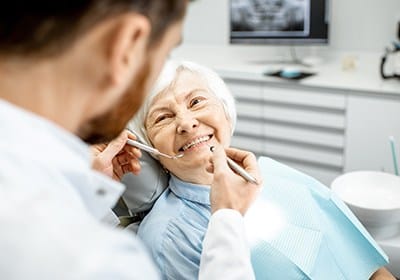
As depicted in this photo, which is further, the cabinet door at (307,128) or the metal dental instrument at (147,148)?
the cabinet door at (307,128)

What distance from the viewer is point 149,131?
1465 mm

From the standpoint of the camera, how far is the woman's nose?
1384 millimetres

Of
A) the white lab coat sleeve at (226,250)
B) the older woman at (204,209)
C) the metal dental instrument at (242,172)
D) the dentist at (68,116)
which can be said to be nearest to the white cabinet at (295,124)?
the older woman at (204,209)

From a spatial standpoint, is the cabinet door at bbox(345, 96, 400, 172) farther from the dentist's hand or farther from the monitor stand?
the dentist's hand

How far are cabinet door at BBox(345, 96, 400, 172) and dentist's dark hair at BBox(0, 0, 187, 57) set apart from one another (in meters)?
2.36

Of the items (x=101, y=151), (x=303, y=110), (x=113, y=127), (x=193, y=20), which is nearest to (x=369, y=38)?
(x=303, y=110)

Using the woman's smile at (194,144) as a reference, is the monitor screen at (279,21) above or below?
above

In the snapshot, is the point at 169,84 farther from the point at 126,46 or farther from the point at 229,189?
the point at 126,46

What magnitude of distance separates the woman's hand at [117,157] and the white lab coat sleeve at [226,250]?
1.31 ft

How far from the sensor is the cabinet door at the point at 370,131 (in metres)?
2.70

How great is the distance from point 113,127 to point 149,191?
814 mm

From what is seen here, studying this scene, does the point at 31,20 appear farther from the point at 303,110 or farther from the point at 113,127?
the point at 303,110

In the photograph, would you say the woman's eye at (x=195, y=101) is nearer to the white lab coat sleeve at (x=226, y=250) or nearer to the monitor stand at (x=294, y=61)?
the white lab coat sleeve at (x=226, y=250)

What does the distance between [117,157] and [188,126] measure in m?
0.21
